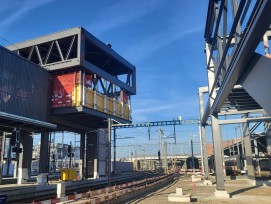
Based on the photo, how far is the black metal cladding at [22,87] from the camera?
79.7 ft

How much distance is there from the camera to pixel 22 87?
86.2 ft

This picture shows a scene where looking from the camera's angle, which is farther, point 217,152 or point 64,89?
point 64,89

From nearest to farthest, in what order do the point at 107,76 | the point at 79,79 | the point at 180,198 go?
1. the point at 180,198
2. the point at 79,79
3. the point at 107,76

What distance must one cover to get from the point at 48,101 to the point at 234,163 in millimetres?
40584

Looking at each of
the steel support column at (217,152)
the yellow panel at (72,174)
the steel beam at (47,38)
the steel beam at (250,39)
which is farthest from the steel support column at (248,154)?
the steel beam at (250,39)

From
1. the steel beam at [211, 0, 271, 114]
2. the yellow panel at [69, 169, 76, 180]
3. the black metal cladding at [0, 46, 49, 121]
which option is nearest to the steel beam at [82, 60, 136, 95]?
the black metal cladding at [0, 46, 49, 121]

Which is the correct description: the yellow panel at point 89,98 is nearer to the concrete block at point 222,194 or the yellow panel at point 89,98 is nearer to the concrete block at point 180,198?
the concrete block at point 180,198

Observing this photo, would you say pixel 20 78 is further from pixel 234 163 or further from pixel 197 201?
pixel 234 163

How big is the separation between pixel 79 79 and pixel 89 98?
7.53 ft

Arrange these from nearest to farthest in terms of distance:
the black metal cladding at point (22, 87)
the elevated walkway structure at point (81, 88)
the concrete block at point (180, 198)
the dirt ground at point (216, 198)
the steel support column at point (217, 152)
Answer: the concrete block at point (180, 198), the dirt ground at point (216, 198), the steel support column at point (217, 152), the black metal cladding at point (22, 87), the elevated walkway structure at point (81, 88)

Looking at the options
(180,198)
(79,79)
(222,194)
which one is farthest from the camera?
(79,79)

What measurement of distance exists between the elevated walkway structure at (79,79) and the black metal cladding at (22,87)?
1.80m

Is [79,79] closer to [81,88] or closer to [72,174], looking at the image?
[81,88]

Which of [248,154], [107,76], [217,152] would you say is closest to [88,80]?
[107,76]
